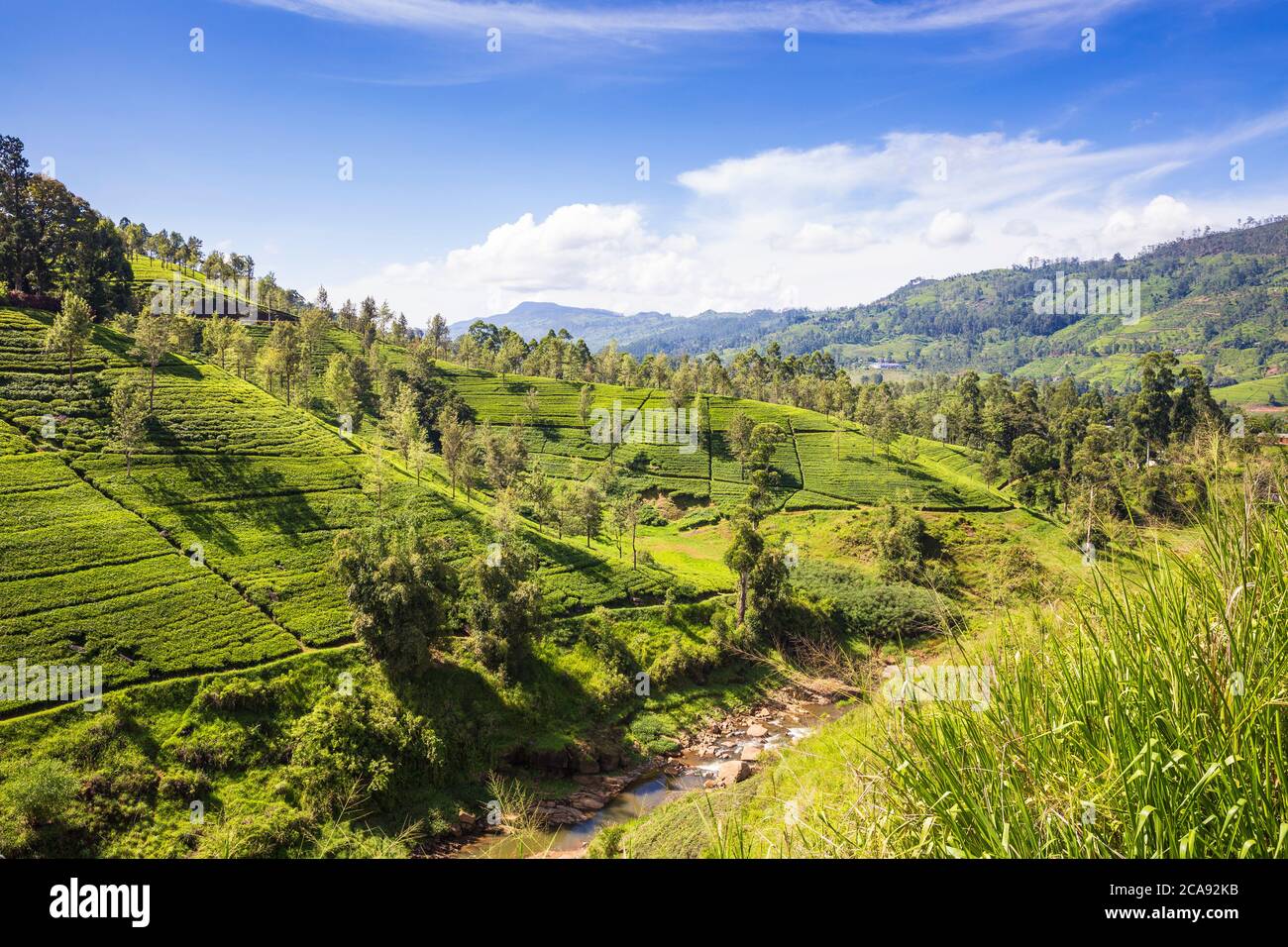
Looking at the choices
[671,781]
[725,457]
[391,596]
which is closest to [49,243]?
[391,596]

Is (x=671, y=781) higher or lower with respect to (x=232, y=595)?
lower

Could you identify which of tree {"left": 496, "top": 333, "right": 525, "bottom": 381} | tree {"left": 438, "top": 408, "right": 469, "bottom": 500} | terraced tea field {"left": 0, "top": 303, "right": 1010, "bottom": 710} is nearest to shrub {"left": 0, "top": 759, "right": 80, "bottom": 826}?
terraced tea field {"left": 0, "top": 303, "right": 1010, "bottom": 710}

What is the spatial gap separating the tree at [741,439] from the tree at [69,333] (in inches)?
2876

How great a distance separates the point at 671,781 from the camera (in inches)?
1479

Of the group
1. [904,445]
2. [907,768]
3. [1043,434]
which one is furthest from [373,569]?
[1043,434]

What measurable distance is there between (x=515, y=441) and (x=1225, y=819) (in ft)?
251

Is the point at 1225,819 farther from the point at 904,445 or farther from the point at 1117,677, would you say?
the point at 904,445

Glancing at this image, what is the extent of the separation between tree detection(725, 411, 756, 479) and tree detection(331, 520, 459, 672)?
59488 millimetres

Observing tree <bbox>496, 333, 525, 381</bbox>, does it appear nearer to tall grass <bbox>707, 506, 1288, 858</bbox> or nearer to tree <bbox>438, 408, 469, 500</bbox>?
tree <bbox>438, 408, 469, 500</bbox>

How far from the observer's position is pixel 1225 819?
3902mm

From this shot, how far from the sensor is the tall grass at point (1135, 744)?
4.14 m

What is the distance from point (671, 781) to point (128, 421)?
48.1 m

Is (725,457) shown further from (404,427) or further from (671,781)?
(671,781)

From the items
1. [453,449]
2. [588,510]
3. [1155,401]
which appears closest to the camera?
[588,510]
